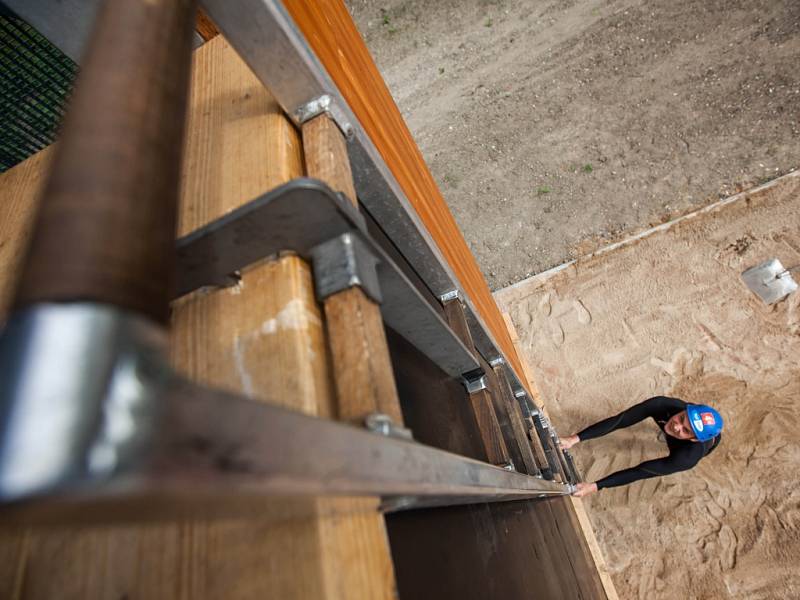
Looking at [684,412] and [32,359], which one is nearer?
[32,359]

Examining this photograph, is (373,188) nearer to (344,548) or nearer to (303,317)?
(303,317)

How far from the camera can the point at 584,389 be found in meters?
4.98

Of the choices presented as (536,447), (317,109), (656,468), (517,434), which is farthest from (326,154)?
(656,468)

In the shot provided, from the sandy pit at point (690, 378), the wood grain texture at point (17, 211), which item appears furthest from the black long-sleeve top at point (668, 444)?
the wood grain texture at point (17, 211)

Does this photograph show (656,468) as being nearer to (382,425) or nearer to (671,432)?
(671,432)

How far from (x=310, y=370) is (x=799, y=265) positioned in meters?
5.81

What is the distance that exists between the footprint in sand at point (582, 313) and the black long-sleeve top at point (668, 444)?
1.08 meters

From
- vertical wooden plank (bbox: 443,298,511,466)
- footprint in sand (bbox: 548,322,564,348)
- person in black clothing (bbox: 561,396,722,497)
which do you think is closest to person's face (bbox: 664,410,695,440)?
person in black clothing (bbox: 561,396,722,497)

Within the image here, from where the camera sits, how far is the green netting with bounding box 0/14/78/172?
1.37 metres

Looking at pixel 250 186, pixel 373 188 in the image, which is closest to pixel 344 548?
pixel 250 186

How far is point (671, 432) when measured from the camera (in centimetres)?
407

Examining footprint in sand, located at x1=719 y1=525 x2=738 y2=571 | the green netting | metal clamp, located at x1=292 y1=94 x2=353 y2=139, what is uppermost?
the green netting

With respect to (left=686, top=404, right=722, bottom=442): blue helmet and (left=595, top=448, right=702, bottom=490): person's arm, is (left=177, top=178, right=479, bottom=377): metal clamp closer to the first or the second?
(left=686, top=404, right=722, bottom=442): blue helmet

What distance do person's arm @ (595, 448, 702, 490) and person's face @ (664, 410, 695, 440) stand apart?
0.62 ft
